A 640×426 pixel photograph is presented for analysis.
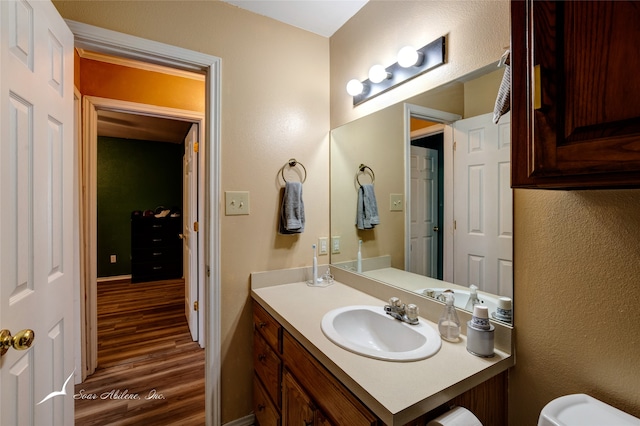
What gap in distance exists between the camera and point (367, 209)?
65.1 inches

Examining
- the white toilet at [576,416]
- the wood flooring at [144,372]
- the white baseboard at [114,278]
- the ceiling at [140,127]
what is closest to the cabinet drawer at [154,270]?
the white baseboard at [114,278]

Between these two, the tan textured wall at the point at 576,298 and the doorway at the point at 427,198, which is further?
the doorway at the point at 427,198

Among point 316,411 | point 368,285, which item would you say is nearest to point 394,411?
point 316,411

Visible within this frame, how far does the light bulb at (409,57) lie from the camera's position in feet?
4.12

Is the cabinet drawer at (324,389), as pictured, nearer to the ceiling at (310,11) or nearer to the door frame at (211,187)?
the door frame at (211,187)

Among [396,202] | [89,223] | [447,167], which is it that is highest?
[447,167]

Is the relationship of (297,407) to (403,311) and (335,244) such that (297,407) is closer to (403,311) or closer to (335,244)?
(403,311)

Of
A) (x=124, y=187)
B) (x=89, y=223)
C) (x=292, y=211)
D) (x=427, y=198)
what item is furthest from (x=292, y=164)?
(x=124, y=187)

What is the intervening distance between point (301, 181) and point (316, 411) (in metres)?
1.18

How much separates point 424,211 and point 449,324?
1.59 feet

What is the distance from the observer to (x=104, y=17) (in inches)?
51.3

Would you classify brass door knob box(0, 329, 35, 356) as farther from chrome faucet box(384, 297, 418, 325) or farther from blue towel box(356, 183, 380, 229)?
blue towel box(356, 183, 380, 229)

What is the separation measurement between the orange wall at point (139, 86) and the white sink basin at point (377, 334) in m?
2.12

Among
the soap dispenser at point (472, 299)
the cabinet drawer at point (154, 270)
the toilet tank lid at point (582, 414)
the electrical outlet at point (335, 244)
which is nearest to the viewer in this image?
the toilet tank lid at point (582, 414)
